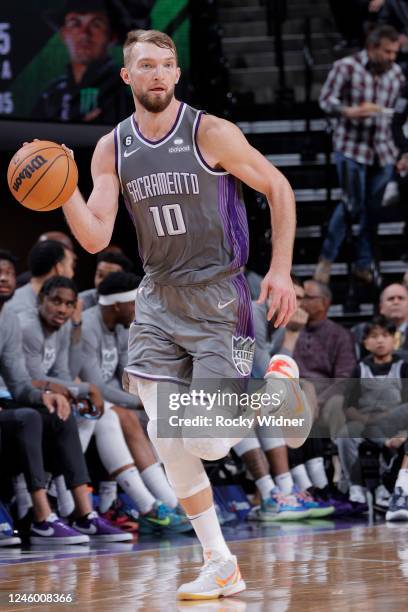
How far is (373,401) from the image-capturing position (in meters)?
7.66

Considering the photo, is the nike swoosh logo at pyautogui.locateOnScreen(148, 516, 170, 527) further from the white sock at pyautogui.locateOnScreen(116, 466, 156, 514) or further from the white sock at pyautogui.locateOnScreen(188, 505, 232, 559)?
the white sock at pyautogui.locateOnScreen(188, 505, 232, 559)

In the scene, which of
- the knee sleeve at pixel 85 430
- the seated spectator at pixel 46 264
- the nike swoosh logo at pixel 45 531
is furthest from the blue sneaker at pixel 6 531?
the seated spectator at pixel 46 264

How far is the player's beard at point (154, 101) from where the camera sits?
163 inches

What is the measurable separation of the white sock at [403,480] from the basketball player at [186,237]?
308cm

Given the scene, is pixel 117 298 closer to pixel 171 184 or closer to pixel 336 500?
pixel 336 500

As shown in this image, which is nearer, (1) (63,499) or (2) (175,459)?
(2) (175,459)

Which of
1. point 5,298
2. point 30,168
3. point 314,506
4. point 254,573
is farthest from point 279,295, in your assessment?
point 314,506

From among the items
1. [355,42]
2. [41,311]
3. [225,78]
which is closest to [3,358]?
[41,311]

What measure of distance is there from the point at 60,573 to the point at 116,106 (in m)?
6.46

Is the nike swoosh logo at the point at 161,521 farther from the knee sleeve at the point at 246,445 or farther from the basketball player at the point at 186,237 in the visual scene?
the basketball player at the point at 186,237

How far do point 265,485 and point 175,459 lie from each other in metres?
3.24

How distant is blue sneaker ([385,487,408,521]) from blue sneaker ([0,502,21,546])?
2378 mm

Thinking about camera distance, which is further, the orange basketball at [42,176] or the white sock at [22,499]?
the white sock at [22,499]

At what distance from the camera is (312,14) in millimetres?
13016
